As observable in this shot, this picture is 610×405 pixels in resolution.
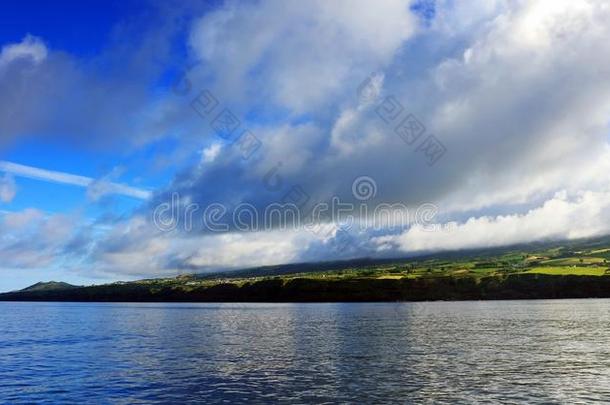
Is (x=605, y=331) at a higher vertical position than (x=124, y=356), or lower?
lower

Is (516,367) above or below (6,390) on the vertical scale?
below

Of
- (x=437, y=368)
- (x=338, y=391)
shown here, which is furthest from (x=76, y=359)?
(x=437, y=368)

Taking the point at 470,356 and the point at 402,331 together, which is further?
the point at 402,331

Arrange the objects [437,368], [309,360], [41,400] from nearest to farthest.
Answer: [41,400] → [437,368] → [309,360]

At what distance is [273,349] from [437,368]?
32.1m

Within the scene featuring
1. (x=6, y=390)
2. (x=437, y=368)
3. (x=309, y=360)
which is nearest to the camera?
(x=6, y=390)

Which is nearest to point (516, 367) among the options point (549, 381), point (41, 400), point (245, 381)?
point (549, 381)

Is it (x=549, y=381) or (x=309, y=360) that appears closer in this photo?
(x=549, y=381)

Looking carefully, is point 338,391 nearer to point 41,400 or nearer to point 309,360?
point 309,360

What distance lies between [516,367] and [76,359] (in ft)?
204

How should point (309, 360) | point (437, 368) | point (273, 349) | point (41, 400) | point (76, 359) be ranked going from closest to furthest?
1. point (41, 400)
2. point (437, 368)
3. point (309, 360)
4. point (76, 359)
5. point (273, 349)

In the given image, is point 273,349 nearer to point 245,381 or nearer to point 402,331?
point 245,381

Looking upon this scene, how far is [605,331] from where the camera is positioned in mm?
111250

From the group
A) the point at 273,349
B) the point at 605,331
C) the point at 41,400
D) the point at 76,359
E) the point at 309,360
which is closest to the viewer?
the point at 41,400
